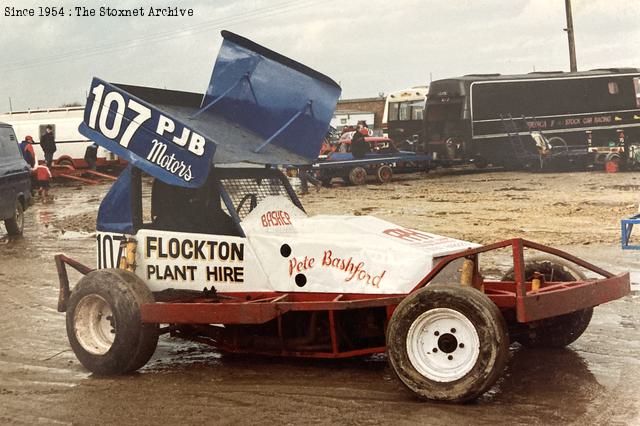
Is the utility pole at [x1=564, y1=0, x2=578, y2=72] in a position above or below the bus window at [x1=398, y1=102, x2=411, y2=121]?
above

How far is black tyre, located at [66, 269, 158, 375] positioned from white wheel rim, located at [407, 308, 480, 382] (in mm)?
1928

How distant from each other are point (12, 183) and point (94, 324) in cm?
930

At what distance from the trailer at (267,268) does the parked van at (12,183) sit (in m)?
8.39

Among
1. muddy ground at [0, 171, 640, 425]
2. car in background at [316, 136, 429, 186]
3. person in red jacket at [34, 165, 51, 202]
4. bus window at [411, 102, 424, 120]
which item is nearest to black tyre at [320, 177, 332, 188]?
car in background at [316, 136, 429, 186]

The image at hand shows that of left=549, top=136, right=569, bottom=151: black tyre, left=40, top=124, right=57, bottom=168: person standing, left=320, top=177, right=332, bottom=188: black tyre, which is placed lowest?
left=320, top=177, right=332, bottom=188: black tyre

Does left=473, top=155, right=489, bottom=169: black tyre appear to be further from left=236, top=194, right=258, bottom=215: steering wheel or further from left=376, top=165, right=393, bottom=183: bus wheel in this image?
left=236, top=194, right=258, bottom=215: steering wheel

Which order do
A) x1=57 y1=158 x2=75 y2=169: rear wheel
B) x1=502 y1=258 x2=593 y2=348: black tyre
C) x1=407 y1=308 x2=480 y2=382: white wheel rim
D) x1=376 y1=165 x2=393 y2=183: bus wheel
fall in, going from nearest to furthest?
x1=407 y1=308 x2=480 y2=382: white wheel rim < x1=502 y1=258 x2=593 y2=348: black tyre < x1=376 y1=165 x2=393 y2=183: bus wheel < x1=57 y1=158 x2=75 y2=169: rear wheel

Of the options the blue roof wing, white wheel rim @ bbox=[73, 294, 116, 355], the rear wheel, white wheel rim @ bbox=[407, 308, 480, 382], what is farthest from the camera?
the rear wheel

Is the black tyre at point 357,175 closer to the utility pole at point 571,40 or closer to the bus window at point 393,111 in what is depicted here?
the bus window at point 393,111

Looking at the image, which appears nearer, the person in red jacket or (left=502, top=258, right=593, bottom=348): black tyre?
(left=502, top=258, right=593, bottom=348): black tyre

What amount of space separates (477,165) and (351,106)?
35.8 metres

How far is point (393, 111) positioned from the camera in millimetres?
35469

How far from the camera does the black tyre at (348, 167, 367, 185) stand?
81.5 feet

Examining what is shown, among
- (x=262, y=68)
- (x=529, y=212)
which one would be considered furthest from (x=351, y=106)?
(x=262, y=68)
